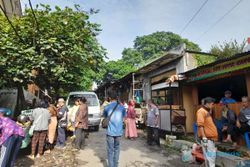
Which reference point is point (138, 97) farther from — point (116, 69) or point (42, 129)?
point (116, 69)

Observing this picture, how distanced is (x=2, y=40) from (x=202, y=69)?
771 cm

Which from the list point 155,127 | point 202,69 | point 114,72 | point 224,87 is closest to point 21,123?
point 155,127

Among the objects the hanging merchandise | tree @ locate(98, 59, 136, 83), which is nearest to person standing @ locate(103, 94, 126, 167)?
the hanging merchandise

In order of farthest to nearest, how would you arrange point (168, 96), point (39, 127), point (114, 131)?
point (168, 96) < point (39, 127) < point (114, 131)

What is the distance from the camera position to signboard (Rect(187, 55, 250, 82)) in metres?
6.74

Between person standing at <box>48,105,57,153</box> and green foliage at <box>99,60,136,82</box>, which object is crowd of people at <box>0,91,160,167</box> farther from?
green foliage at <box>99,60,136,82</box>

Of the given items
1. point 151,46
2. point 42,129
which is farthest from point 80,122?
point 151,46

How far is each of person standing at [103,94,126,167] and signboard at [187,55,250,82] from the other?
152 inches

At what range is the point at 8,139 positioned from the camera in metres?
4.82

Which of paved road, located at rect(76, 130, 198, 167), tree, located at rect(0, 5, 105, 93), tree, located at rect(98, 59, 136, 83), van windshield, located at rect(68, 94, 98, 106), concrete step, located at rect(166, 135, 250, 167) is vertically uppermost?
tree, located at rect(98, 59, 136, 83)

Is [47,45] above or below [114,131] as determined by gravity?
above

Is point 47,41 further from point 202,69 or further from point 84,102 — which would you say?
point 202,69

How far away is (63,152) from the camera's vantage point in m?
8.01

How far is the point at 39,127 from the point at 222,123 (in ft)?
19.6
